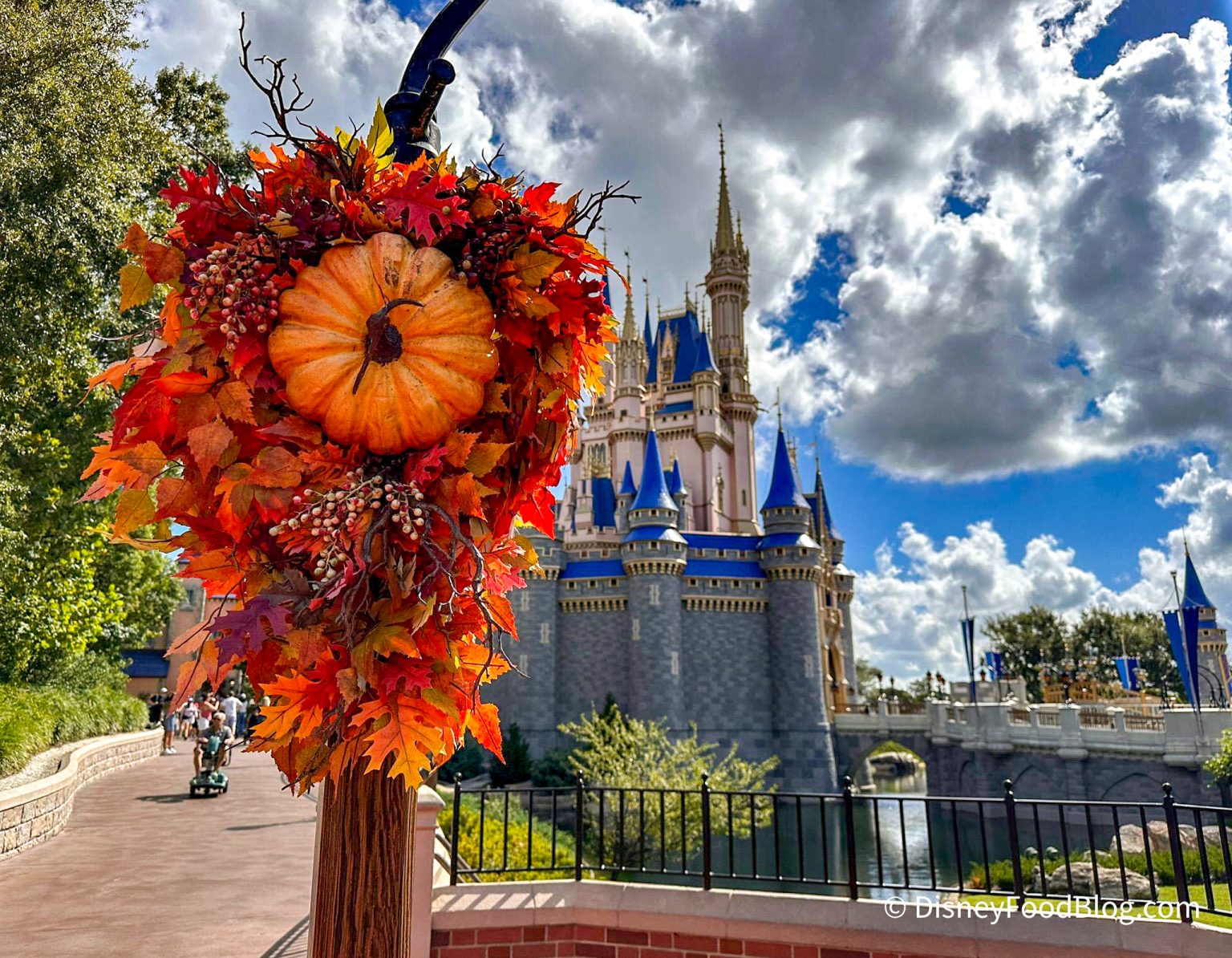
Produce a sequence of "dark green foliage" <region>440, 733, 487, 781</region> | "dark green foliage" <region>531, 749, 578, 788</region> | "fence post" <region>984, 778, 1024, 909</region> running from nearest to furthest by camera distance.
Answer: "fence post" <region>984, 778, 1024, 909</region> < "dark green foliage" <region>440, 733, 487, 781</region> < "dark green foliage" <region>531, 749, 578, 788</region>

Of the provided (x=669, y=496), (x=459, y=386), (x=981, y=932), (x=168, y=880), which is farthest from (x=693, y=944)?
(x=669, y=496)

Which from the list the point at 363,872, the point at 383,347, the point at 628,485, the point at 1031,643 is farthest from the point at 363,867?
the point at 1031,643

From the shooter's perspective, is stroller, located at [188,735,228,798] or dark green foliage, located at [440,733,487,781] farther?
dark green foliage, located at [440,733,487,781]

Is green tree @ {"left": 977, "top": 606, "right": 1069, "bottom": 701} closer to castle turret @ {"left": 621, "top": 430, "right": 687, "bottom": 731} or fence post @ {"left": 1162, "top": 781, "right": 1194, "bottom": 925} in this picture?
castle turret @ {"left": 621, "top": 430, "right": 687, "bottom": 731}

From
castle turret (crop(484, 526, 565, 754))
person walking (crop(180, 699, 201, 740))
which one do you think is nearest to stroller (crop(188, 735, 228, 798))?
person walking (crop(180, 699, 201, 740))

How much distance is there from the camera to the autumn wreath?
62.0 inches

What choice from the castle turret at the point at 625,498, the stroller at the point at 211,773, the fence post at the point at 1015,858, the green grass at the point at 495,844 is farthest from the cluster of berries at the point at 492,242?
the castle turret at the point at 625,498

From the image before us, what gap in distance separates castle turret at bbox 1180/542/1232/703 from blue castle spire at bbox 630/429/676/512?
77.1 ft

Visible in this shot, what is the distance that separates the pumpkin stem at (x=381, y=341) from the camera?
165 cm

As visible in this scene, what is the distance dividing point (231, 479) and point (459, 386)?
1.65ft

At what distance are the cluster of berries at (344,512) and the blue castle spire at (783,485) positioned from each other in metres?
40.6

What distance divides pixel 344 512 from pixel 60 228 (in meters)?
12.1

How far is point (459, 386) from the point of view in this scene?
1724mm

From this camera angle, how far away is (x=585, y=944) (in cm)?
484
